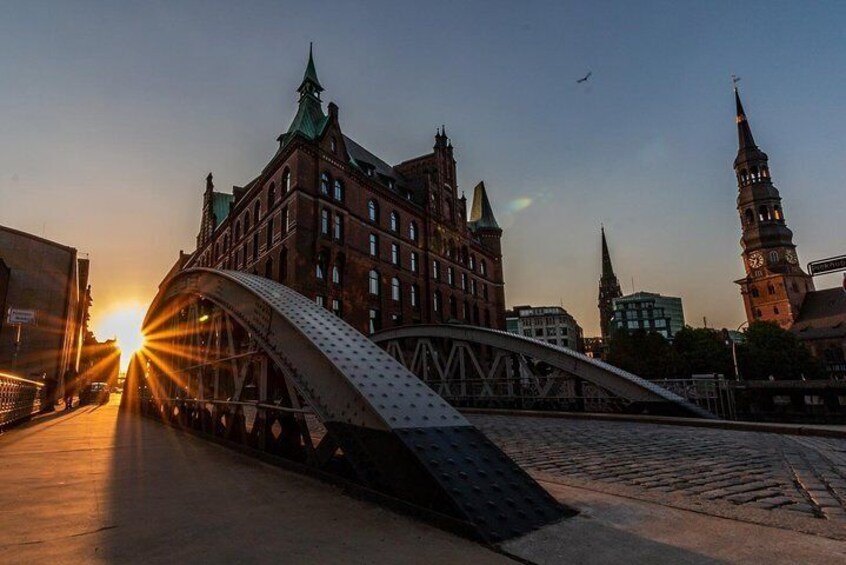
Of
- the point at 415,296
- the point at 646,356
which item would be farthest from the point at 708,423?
the point at 646,356

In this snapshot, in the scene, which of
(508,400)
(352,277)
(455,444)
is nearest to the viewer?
(455,444)

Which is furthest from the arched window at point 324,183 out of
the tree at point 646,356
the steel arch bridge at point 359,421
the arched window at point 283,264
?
the tree at point 646,356

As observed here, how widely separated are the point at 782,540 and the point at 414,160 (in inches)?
1719

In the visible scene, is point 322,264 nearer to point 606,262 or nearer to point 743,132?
point 743,132

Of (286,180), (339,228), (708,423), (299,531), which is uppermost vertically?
(286,180)

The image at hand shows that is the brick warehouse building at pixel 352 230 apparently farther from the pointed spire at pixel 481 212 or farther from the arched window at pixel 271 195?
the pointed spire at pixel 481 212

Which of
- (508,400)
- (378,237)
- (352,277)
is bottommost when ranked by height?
(508,400)

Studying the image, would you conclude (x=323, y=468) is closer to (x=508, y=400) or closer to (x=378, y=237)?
(x=508, y=400)

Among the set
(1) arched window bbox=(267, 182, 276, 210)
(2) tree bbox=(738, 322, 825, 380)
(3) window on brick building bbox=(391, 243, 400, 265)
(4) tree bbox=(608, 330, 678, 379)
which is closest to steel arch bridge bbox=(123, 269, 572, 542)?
(1) arched window bbox=(267, 182, 276, 210)

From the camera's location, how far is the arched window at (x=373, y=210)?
114 feet

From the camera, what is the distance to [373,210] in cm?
3534

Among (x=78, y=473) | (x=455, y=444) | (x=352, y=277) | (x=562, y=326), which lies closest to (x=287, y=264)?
(x=352, y=277)

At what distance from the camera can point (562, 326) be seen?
12631cm

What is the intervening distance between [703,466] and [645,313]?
16442 centimetres
